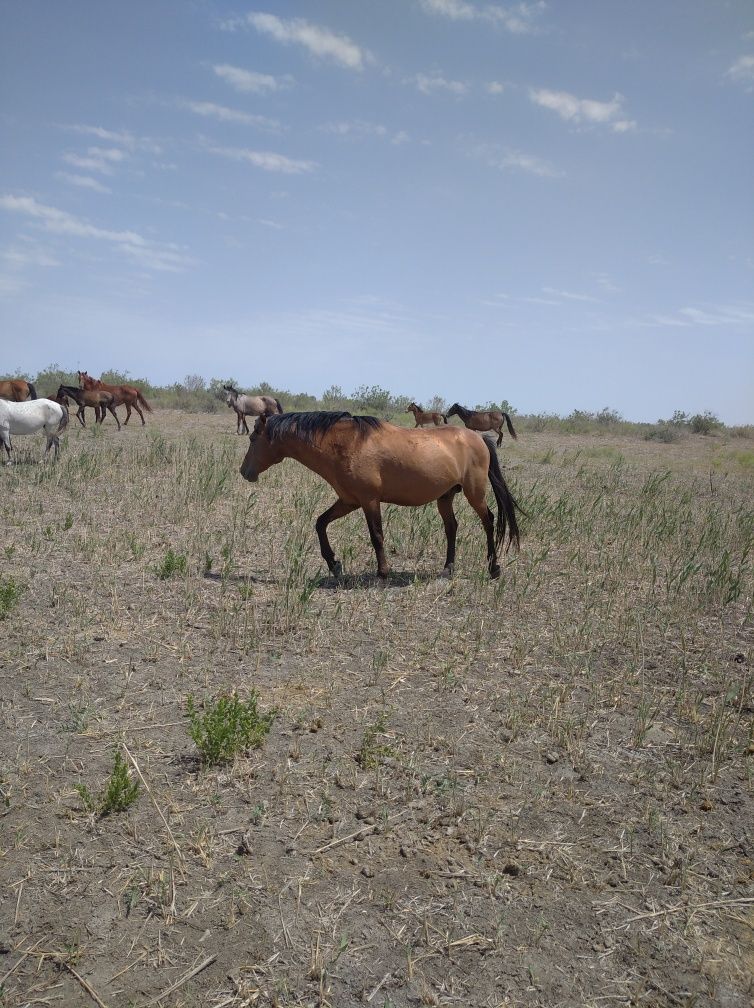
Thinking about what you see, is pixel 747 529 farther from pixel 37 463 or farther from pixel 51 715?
pixel 37 463

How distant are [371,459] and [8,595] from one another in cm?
331

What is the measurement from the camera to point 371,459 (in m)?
6.82

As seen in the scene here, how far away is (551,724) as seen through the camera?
4.33m

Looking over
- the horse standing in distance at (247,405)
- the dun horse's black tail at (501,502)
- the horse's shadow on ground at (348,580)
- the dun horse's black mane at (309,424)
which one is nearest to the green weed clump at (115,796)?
the horse's shadow on ground at (348,580)

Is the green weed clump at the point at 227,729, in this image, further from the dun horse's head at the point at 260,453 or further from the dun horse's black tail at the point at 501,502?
the dun horse's black tail at the point at 501,502

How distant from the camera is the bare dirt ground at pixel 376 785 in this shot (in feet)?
8.73

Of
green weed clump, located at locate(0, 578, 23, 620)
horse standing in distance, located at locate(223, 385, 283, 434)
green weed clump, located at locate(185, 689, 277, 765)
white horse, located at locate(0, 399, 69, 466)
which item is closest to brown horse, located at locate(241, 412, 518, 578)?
green weed clump, located at locate(0, 578, 23, 620)

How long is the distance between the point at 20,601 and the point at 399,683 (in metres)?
3.27

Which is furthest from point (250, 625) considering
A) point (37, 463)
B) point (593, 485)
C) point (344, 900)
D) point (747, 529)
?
point (593, 485)

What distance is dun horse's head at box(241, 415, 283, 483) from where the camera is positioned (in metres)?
7.12

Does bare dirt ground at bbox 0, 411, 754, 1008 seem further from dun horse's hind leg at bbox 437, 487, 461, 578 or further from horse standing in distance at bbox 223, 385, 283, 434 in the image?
horse standing in distance at bbox 223, 385, 283, 434

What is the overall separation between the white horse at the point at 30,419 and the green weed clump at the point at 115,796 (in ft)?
32.2

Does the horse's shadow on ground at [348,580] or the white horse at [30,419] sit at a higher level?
the white horse at [30,419]

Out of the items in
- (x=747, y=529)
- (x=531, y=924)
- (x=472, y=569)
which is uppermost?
(x=747, y=529)
